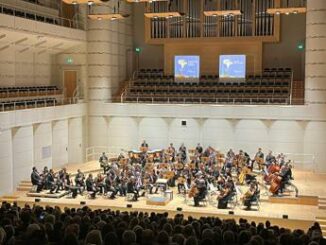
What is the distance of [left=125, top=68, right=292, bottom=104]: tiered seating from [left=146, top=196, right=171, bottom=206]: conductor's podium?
8095 millimetres

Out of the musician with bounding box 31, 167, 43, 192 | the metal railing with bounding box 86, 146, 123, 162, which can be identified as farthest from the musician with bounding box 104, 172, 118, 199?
the metal railing with bounding box 86, 146, 123, 162

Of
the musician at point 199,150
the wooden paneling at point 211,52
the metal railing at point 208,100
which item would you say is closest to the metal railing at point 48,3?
the metal railing at point 208,100

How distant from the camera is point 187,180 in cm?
1686

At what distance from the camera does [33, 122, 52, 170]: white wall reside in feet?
65.8

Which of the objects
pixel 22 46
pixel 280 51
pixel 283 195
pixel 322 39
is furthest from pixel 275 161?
pixel 22 46

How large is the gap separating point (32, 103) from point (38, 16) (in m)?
3.93

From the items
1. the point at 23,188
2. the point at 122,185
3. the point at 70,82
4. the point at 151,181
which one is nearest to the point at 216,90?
the point at 70,82

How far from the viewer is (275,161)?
18.3m

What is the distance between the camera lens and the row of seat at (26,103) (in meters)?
18.0

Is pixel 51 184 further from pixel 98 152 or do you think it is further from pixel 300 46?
pixel 300 46

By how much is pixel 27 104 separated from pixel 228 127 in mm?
8649

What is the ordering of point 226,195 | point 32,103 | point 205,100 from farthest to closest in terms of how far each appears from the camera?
point 205,100
point 32,103
point 226,195

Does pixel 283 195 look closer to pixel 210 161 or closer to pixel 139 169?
pixel 210 161

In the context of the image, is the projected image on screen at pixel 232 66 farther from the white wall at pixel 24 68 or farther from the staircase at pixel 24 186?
the staircase at pixel 24 186
